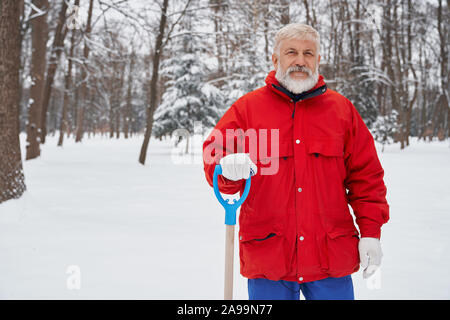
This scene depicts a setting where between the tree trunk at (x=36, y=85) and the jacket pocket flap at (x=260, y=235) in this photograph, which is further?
the tree trunk at (x=36, y=85)

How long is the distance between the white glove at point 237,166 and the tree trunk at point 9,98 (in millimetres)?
5315

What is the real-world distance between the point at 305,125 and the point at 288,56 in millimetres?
387

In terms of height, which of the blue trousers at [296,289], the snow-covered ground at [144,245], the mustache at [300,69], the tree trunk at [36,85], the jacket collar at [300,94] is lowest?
the snow-covered ground at [144,245]

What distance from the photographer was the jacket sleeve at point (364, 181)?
1792 millimetres

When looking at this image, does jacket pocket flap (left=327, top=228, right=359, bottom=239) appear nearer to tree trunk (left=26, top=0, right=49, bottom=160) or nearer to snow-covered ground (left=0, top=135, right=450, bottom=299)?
snow-covered ground (left=0, top=135, right=450, bottom=299)

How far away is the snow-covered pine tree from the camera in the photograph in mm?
19844

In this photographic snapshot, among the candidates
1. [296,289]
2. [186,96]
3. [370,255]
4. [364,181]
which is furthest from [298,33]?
[186,96]

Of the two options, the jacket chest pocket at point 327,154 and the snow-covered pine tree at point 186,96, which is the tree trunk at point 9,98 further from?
the snow-covered pine tree at point 186,96

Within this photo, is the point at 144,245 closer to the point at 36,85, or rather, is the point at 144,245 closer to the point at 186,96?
the point at 36,85

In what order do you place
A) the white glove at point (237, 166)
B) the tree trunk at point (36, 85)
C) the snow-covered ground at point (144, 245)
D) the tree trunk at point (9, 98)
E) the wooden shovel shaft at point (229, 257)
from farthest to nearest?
1. the tree trunk at point (36, 85)
2. the tree trunk at point (9, 98)
3. the snow-covered ground at point (144, 245)
4. the wooden shovel shaft at point (229, 257)
5. the white glove at point (237, 166)

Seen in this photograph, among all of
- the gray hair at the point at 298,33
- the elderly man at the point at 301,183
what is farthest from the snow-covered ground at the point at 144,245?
the gray hair at the point at 298,33

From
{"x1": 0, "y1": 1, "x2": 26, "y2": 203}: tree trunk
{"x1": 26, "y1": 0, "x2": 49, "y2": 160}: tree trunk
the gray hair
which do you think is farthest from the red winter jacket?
{"x1": 26, "y1": 0, "x2": 49, "y2": 160}: tree trunk

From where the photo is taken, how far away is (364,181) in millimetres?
1823

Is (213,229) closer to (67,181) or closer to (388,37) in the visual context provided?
(67,181)
